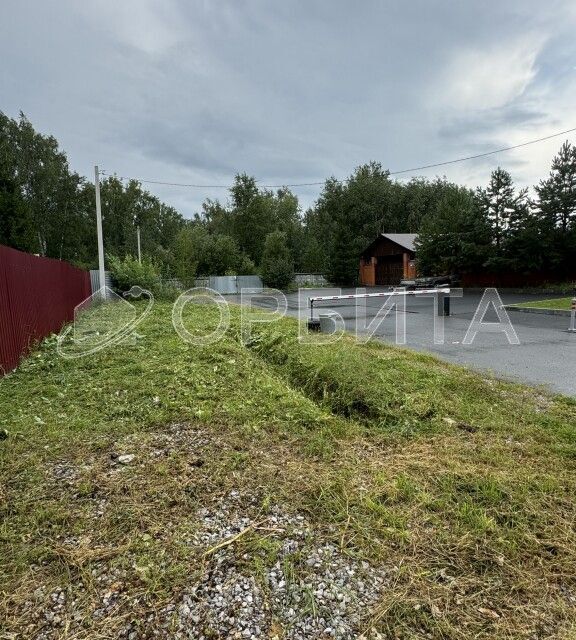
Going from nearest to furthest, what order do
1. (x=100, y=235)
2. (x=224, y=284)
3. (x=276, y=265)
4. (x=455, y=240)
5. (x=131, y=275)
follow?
1. (x=100, y=235)
2. (x=131, y=275)
3. (x=455, y=240)
4. (x=276, y=265)
5. (x=224, y=284)

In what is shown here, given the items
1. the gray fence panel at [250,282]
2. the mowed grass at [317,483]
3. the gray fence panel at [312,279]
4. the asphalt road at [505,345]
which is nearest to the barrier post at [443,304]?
the asphalt road at [505,345]

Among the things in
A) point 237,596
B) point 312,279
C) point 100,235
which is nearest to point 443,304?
point 237,596

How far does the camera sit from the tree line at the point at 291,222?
17562 millimetres

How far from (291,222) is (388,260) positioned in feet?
43.3

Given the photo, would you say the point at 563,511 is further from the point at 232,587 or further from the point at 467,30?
the point at 467,30

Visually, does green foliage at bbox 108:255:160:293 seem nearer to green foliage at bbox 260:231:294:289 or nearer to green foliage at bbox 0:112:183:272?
green foliage at bbox 0:112:183:272

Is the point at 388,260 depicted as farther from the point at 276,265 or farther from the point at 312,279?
the point at 276,265

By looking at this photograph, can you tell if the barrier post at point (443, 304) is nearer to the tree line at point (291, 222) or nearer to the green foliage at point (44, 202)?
the tree line at point (291, 222)

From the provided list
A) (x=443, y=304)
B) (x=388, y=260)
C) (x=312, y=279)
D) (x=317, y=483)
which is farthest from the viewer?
(x=312, y=279)

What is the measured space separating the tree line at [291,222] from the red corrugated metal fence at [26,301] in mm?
8974

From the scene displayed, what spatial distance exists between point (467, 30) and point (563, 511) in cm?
1105

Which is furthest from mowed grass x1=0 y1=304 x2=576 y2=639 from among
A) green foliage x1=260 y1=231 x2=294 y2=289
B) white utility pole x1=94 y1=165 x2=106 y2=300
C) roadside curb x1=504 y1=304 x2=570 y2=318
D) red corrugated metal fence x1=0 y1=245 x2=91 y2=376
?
green foliage x1=260 y1=231 x2=294 y2=289

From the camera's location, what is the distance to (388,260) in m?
27.0

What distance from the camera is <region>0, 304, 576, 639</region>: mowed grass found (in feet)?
5.32
